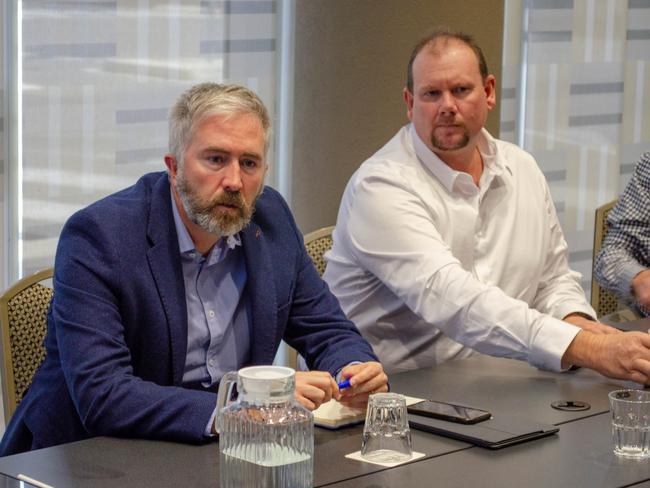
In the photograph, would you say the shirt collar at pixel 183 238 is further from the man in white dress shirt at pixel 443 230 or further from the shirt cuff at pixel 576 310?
the shirt cuff at pixel 576 310

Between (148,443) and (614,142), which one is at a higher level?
(614,142)

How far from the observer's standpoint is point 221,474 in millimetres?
1728

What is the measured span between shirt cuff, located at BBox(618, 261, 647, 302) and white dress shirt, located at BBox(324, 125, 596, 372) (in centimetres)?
29

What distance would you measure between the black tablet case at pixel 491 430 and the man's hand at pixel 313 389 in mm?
178

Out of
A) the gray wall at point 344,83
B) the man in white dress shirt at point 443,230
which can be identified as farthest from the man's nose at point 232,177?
the gray wall at point 344,83

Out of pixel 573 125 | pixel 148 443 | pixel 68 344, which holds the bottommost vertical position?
pixel 148 443

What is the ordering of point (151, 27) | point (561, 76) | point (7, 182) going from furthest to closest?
point (561, 76)
point (151, 27)
point (7, 182)

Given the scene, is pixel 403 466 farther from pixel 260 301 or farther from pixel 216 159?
pixel 216 159

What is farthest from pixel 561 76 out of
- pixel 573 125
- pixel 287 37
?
pixel 287 37

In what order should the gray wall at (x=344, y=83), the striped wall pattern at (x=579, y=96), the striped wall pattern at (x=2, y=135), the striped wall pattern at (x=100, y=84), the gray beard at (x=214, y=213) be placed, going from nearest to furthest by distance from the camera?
the gray beard at (x=214, y=213)
the striped wall pattern at (x=2, y=135)
the striped wall pattern at (x=100, y=84)
the gray wall at (x=344, y=83)
the striped wall pattern at (x=579, y=96)

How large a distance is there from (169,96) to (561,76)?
2.33 metres

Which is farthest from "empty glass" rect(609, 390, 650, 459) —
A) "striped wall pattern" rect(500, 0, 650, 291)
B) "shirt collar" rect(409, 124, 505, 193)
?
"striped wall pattern" rect(500, 0, 650, 291)

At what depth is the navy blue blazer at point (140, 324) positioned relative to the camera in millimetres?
2092

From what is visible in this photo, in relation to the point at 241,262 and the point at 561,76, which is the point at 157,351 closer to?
the point at 241,262
